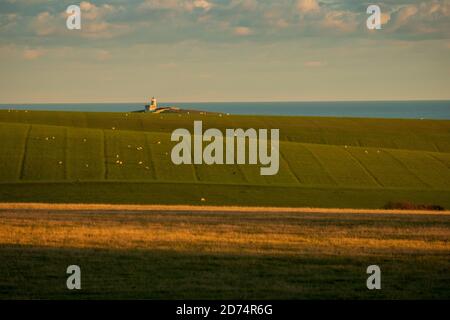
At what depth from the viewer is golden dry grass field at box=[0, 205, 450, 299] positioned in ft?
60.1

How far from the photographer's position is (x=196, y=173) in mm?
67500

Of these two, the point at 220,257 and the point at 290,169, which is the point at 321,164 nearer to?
A: the point at 290,169

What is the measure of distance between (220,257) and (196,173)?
45.2m

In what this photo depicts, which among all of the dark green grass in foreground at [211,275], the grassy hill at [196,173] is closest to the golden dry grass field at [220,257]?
the dark green grass in foreground at [211,275]

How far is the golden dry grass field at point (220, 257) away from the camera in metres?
18.3

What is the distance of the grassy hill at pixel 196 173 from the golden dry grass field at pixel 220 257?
80.7 ft

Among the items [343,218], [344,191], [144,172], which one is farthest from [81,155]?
[343,218]

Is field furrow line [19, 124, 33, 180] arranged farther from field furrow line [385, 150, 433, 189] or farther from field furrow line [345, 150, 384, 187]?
field furrow line [385, 150, 433, 189]
